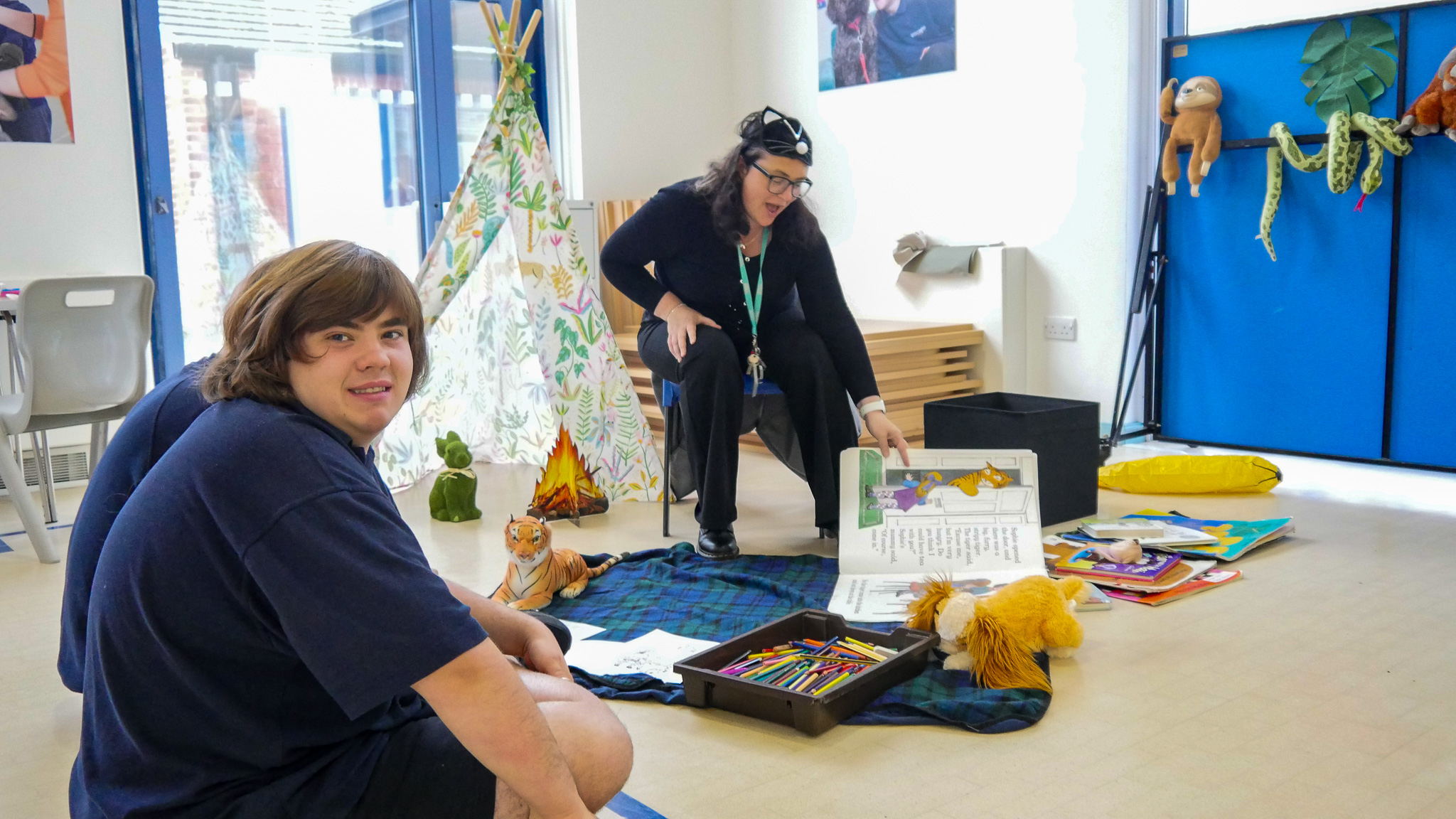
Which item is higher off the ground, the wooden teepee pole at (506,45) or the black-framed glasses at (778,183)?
the wooden teepee pole at (506,45)

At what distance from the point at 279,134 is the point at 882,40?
2348mm

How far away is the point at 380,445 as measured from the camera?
12.0 feet

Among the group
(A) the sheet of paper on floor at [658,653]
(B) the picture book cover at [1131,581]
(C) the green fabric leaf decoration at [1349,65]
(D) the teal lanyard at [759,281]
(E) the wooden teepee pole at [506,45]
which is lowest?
(A) the sheet of paper on floor at [658,653]

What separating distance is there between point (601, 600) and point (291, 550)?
59.8 inches

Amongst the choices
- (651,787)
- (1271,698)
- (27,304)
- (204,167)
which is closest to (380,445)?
(27,304)

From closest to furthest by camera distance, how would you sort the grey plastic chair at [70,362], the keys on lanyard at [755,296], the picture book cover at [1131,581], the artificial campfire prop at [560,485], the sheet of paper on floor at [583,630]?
the sheet of paper on floor at [583,630], the picture book cover at [1131,581], the keys on lanyard at [755,296], the grey plastic chair at [70,362], the artificial campfire prop at [560,485]

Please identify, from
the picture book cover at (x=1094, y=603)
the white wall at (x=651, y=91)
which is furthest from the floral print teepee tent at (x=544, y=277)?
the white wall at (x=651, y=91)

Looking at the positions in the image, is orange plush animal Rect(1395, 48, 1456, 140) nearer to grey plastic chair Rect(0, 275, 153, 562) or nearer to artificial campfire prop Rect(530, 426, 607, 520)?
artificial campfire prop Rect(530, 426, 607, 520)

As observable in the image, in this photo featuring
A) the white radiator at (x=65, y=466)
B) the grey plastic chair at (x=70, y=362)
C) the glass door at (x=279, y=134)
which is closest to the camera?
the grey plastic chair at (x=70, y=362)

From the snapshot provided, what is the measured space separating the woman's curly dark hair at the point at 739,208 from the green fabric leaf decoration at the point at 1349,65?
1.69 metres

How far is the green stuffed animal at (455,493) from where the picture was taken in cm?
319

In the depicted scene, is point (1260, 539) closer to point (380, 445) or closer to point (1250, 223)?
point (1250, 223)

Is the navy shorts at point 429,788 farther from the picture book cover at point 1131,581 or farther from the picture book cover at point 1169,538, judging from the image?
the picture book cover at point 1169,538

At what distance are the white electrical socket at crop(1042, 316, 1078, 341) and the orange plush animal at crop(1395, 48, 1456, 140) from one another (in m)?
1.25
